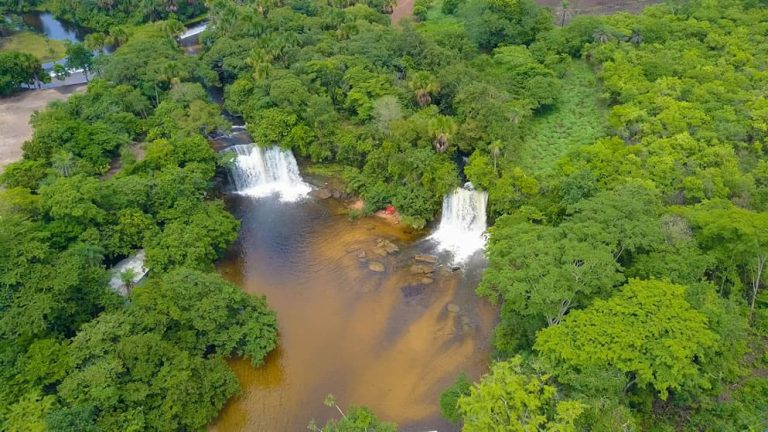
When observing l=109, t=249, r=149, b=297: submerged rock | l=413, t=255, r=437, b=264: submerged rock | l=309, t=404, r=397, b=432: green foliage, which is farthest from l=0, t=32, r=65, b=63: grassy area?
l=309, t=404, r=397, b=432: green foliage

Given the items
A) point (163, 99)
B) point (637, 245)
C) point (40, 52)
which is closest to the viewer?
point (637, 245)

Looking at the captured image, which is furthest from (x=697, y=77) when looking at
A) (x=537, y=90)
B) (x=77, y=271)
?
(x=77, y=271)

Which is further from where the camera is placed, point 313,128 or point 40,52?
point 40,52

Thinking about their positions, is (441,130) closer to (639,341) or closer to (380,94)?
(380,94)

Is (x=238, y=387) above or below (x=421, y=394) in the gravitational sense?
above

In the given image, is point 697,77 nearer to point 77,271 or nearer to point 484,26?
point 484,26

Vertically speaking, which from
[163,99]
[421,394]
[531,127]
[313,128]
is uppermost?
[163,99]

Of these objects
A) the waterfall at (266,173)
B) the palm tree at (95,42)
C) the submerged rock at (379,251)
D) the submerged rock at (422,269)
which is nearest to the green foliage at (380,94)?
the waterfall at (266,173)
